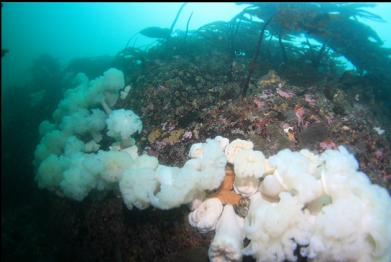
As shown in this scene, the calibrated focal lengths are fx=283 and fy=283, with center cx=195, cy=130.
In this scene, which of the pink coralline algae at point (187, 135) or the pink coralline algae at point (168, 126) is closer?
the pink coralline algae at point (187, 135)

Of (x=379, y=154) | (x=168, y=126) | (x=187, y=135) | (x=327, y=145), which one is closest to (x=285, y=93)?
(x=327, y=145)

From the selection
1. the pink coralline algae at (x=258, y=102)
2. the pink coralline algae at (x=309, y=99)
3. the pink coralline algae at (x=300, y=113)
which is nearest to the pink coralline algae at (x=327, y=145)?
the pink coralline algae at (x=300, y=113)

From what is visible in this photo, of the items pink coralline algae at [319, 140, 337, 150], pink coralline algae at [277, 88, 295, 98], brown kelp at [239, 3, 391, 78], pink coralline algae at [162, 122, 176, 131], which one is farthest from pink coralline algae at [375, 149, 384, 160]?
brown kelp at [239, 3, 391, 78]

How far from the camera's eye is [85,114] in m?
5.41

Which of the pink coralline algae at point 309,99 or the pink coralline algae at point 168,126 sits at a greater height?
the pink coralline algae at point 309,99

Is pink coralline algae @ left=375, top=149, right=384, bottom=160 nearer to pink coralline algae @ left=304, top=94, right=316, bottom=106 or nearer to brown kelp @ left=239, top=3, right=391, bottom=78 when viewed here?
pink coralline algae @ left=304, top=94, right=316, bottom=106

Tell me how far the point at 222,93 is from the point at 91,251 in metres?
3.27

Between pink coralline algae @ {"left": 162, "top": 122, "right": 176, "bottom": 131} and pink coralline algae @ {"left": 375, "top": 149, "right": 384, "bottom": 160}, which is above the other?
pink coralline algae @ {"left": 375, "top": 149, "right": 384, "bottom": 160}

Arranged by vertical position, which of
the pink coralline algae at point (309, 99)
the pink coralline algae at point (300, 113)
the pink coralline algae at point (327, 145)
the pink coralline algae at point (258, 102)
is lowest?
the pink coralline algae at point (327, 145)

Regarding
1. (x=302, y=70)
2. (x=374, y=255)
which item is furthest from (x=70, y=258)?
(x=302, y=70)

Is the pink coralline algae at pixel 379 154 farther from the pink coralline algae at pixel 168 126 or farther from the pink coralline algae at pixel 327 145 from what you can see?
the pink coralline algae at pixel 168 126

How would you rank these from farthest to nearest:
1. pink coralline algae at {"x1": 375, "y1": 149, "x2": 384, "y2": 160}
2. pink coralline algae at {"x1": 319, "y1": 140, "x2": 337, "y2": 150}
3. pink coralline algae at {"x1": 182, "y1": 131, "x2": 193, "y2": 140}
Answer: pink coralline algae at {"x1": 182, "y1": 131, "x2": 193, "y2": 140}
pink coralline algae at {"x1": 375, "y1": 149, "x2": 384, "y2": 160}
pink coralline algae at {"x1": 319, "y1": 140, "x2": 337, "y2": 150}

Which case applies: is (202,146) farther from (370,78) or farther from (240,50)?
(370,78)

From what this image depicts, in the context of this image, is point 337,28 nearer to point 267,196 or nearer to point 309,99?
point 309,99
